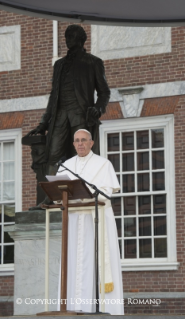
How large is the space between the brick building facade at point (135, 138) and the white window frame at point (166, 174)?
0.7 inches

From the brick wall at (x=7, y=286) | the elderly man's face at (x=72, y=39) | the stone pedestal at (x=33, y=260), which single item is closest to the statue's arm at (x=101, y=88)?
the elderly man's face at (x=72, y=39)

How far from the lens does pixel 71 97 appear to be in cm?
1080

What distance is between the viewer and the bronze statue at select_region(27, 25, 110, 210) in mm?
10734

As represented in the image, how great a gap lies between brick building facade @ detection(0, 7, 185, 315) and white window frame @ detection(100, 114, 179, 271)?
0.7 inches

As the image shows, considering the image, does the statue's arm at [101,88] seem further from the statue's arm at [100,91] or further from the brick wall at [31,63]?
the brick wall at [31,63]

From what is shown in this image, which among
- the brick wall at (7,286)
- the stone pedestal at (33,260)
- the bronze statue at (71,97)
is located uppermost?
the bronze statue at (71,97)

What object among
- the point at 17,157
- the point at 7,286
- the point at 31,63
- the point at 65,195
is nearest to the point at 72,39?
the point at 65,195

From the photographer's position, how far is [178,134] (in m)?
16.2

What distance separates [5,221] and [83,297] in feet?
28.1

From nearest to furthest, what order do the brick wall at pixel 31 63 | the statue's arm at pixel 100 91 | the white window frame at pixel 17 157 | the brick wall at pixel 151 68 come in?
the statue's arm at pixel 100 91, the brick wall at pixel 151 68, the white window frame at pixel 17 157, the brick wall at pixel 31 63

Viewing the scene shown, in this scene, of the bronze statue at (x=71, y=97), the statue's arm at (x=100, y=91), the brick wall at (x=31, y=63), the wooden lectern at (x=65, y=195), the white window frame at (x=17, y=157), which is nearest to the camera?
the wooden lectern at (x=65, y=195)

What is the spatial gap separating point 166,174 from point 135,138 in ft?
3.00

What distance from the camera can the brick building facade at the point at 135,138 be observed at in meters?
15.9

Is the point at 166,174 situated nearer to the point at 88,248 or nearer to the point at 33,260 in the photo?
the point at 33,260
